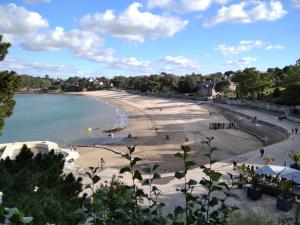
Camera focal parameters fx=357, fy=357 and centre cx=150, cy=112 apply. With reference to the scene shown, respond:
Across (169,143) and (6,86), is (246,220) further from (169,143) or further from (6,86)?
(169,143)

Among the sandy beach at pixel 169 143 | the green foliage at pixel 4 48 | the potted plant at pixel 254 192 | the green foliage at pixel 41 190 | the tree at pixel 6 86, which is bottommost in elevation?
the sandy beach at pixel 169 143

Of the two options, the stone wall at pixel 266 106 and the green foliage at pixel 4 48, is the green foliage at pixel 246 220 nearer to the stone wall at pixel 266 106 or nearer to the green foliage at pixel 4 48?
the green foliage at pixel 4 48

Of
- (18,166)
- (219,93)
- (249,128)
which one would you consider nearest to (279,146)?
(249,128)

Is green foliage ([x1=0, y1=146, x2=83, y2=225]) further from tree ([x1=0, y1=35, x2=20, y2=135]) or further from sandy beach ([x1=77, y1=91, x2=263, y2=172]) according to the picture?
sandy beach ([x1=77, y1=91, x2=263, y2=172])

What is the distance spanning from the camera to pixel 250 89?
253 feet

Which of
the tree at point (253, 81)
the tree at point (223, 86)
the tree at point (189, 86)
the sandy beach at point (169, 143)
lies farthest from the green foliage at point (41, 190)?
the tree at point (189, 86)

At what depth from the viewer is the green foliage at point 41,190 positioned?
5230mm

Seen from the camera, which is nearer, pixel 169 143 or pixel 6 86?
pixel 6 86

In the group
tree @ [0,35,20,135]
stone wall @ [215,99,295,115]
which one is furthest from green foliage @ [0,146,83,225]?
stone wall @ [215,99,295,115]

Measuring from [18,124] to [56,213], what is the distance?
6602cm

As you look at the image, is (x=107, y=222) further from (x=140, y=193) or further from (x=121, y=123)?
(x=121, y=123)

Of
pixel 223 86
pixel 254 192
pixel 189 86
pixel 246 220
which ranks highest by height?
pixel 223 86

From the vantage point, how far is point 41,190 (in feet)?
20.6

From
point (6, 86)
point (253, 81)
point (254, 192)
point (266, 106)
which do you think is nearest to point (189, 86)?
point (253, 81)
